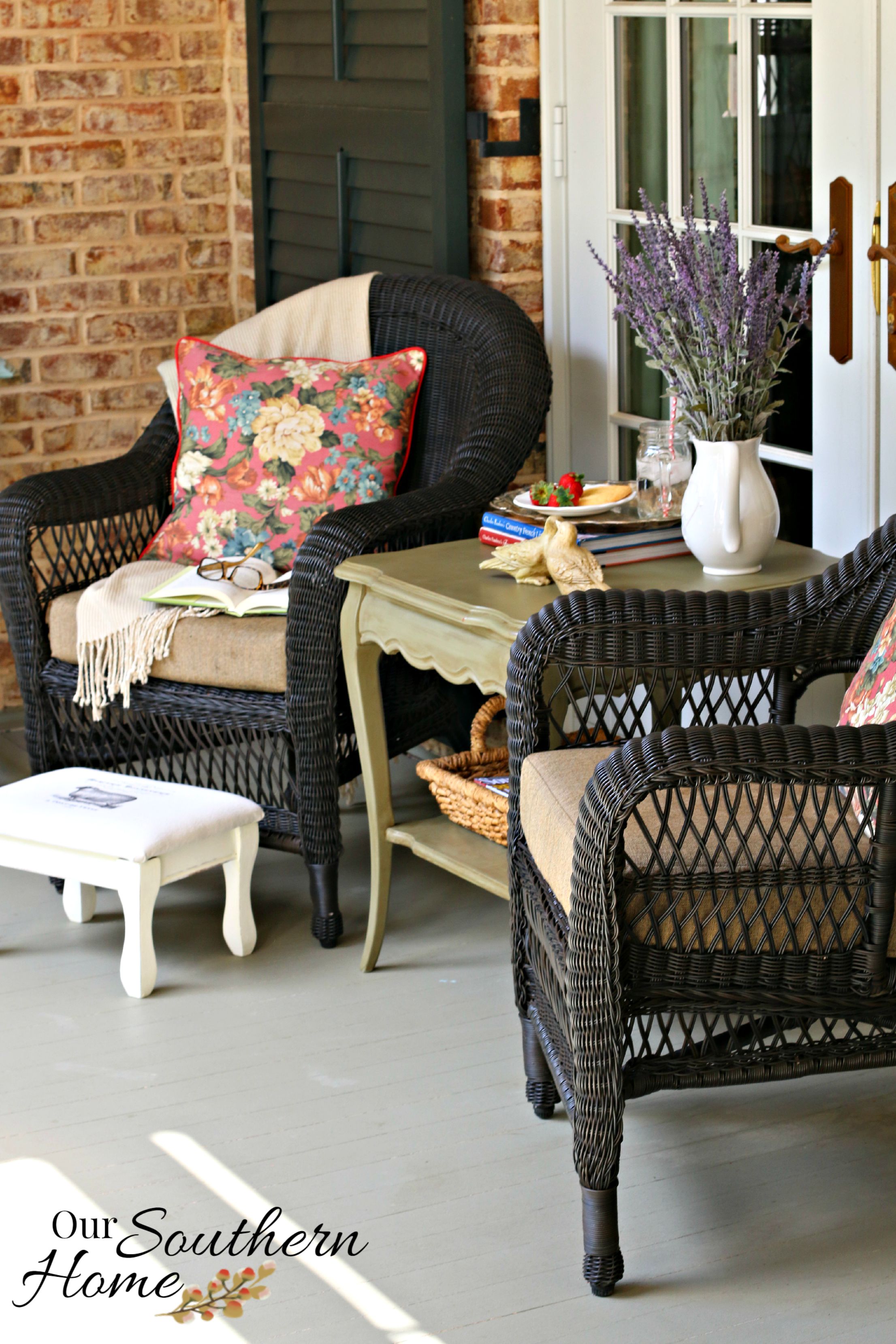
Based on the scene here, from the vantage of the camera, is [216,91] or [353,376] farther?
[216,91]

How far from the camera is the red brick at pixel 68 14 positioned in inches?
152

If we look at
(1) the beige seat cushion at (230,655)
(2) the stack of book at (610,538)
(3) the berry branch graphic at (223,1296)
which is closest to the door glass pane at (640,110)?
(2) the stack of book at (610,538)

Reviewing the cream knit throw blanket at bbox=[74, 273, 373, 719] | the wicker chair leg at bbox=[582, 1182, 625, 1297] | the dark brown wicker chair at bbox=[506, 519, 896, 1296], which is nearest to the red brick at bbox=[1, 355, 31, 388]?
the cream knit throw blanket at bbox=[74, 273, 373, 719]

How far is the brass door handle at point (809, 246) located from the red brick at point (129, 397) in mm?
1907

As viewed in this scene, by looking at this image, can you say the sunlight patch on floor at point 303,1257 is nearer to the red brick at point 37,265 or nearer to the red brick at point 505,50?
the red brick at point 505,50

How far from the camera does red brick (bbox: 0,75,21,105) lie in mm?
3855

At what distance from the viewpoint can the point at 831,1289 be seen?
1833mm

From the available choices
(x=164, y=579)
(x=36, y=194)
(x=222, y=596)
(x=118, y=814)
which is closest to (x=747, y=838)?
(x=118, y=814)

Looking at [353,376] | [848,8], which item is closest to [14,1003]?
[353,376]

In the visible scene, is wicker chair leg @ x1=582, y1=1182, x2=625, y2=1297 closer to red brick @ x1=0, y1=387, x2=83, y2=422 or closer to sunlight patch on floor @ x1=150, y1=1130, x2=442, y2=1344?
sunlight patch on floor @ x1=150, y1=1130, x2=442, y2=1344

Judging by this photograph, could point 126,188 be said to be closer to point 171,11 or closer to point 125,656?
point 171,11

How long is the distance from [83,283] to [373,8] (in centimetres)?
103

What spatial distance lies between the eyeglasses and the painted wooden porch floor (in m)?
0.59

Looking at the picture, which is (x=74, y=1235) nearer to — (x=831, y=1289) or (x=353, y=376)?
(x=831, y=1289)
